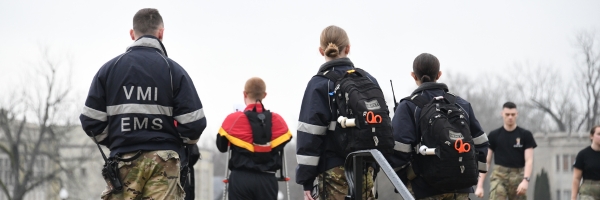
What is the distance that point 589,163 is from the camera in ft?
42.2

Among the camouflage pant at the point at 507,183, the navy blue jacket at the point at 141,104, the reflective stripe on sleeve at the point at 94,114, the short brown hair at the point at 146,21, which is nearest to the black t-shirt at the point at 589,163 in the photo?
the camouflage pant at the point at 507,183

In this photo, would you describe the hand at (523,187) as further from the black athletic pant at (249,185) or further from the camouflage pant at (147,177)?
the camouflage pant at (147,177)

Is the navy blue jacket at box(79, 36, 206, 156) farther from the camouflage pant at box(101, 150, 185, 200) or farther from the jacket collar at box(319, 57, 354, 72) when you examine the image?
the jacket collar at box(319, 57, 354, 72)

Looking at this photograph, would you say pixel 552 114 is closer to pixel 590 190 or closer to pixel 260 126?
pixel 590 190

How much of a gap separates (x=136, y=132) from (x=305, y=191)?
1356 millimetres

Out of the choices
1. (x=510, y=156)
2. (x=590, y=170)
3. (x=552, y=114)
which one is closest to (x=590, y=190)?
(x=590, y=170)

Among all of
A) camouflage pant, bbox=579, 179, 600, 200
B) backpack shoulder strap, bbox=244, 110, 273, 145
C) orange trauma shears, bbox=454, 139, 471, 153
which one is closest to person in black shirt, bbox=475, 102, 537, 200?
camouflage pant, bbox=579, 179, 600, 200

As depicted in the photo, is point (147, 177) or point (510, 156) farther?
point (510, 156)

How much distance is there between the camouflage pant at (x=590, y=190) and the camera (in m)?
12.8

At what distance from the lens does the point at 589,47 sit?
61.1 m

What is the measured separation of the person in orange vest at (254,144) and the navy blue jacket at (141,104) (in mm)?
3220

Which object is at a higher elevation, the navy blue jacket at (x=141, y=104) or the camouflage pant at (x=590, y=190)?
the navy blue jacket at (x=141, y=104)

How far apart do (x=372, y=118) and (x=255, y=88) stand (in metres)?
3.65

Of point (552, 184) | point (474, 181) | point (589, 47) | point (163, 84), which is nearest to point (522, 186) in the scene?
point (474, 181)
